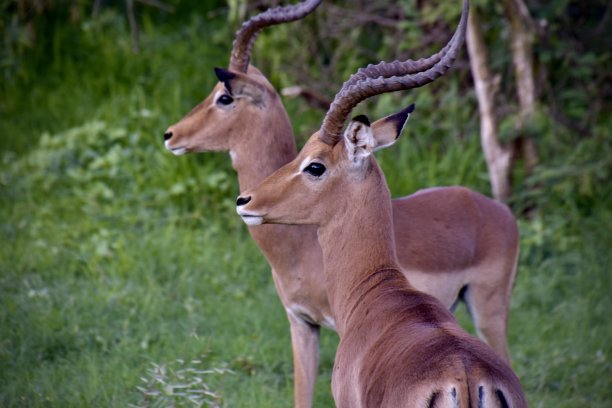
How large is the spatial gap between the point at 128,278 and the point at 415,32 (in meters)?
3.00

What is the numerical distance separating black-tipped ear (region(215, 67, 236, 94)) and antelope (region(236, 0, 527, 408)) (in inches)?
32.5

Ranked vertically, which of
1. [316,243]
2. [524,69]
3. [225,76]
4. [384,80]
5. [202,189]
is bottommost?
[202,189]

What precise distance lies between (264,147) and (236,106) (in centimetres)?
25

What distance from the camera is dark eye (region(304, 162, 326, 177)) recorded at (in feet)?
12.3

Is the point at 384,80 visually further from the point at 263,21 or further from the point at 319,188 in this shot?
the point at 263,21

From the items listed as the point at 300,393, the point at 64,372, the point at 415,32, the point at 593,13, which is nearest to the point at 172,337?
the point at 64,372

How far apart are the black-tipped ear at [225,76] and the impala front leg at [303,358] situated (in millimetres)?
1123

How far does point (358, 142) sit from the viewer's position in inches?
145

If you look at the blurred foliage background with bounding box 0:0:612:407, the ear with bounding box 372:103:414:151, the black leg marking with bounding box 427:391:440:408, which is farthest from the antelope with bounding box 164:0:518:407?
the black leg marking with bounding box 427:391:440:408

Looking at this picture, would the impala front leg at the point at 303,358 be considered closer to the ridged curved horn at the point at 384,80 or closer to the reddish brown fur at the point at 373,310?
the reddish brown fur at the point at 373,310

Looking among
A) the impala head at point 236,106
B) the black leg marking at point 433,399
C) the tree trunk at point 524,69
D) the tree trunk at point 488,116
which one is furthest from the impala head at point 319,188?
the tree trunk at point 524,69

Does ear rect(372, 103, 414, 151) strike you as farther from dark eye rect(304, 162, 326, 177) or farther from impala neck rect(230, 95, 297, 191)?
impala neck rect(230, 95, 297, 191)

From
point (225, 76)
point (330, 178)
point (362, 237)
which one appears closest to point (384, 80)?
point (330, 178)

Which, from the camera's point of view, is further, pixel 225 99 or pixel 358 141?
pixel 225 99
